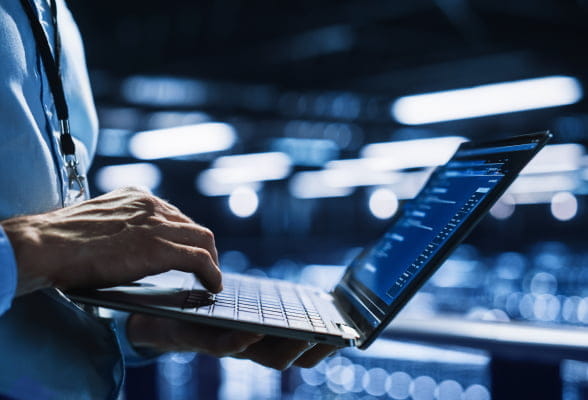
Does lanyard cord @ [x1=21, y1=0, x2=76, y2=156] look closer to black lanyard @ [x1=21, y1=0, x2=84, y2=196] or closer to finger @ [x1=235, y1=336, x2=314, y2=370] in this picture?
black lanyard @ [x1=21, y1=0, x2=84, y2=196]

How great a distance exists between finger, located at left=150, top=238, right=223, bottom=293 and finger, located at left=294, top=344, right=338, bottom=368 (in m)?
0.23

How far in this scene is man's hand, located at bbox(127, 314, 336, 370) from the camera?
81 cm

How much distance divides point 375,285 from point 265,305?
24 cm

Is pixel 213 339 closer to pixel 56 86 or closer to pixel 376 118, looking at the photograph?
pixel 56 86

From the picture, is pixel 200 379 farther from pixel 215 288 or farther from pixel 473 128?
pixel 473 128

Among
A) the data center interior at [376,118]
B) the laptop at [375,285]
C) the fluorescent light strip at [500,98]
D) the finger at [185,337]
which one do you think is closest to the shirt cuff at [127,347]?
the finger at [185,337]

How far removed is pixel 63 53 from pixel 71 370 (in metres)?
0.53

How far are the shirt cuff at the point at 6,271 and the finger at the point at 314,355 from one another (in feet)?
1.47

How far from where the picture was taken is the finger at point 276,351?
2.80ft

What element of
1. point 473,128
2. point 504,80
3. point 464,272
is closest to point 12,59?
point 504,80

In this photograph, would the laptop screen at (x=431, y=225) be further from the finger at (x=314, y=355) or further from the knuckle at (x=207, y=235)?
the knuckle at (x=207, y=235)

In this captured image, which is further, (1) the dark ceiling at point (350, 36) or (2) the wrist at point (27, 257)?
(1) the dark ceiling at point (350, 36)

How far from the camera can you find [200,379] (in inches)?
95.3

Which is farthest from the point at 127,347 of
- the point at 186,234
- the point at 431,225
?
the point at 431,225
